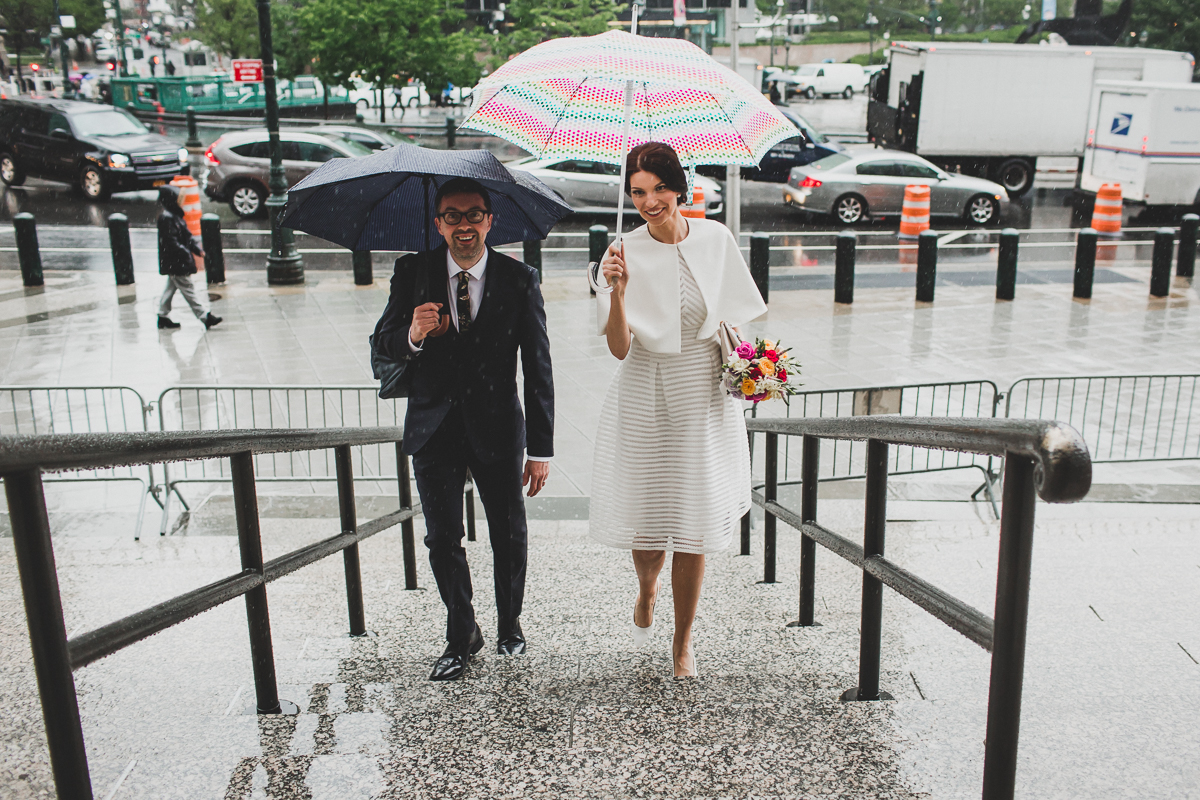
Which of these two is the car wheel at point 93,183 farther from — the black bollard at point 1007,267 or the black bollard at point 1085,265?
the black bollard at point 1085,265

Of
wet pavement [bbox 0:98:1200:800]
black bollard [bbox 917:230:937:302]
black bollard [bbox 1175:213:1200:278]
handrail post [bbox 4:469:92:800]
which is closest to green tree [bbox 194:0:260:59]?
black bollard [bbox 917:230:937:302]

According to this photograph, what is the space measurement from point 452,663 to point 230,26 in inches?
1769

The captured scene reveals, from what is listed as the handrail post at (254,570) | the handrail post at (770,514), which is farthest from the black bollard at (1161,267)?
the handrail post at (254,570)

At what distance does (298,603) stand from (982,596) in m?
2.91

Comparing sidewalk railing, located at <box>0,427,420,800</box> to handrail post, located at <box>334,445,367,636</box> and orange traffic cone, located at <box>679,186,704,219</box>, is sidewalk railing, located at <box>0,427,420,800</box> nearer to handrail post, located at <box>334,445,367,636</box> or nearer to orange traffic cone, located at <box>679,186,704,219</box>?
handrail post, located at <box>334,445,367,636</box>

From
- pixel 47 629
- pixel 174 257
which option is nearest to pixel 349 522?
pixel 47 629

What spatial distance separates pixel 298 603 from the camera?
4.45 metres

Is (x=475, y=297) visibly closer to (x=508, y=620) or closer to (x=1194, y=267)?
(x=508, y=620)

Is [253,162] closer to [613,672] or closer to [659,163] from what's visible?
[659,163]

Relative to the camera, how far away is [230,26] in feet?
141

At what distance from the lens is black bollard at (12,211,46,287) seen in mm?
13305

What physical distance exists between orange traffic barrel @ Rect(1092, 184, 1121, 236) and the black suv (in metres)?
17.4

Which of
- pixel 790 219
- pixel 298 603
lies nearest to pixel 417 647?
pixel 298 603

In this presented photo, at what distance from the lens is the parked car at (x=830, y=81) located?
172 ft
